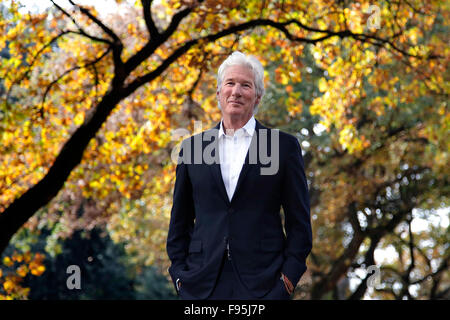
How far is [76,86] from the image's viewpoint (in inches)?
509

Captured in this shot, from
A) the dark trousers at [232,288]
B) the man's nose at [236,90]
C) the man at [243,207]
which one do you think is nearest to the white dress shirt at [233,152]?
the man at [243,207]

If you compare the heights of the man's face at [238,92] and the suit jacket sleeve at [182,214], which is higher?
the man's face at [238,92]

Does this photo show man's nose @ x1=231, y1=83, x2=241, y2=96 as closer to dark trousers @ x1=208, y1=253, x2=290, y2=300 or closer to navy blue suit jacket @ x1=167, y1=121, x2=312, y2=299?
navy blue suit jacket @ x1=167, y1=121, x2=312, y2=299

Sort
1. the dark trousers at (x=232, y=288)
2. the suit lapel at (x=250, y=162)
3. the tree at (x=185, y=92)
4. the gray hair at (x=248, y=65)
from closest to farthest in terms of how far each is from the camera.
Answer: the dark trousers at (x=232, y=288), the suit lapel at (x=250, y=162), the gray hair at (x=248, y=65), the tree at (x=185, y=92)

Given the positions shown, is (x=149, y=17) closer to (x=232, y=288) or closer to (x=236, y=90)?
(x=236, y=90)

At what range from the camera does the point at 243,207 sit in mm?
3785

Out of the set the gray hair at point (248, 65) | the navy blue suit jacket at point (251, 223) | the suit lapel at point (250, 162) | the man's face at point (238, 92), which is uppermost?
the gray hair at point (248, 65)

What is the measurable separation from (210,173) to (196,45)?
24.3 feet

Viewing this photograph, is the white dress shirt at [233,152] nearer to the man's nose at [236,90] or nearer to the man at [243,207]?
the man at [243,207]

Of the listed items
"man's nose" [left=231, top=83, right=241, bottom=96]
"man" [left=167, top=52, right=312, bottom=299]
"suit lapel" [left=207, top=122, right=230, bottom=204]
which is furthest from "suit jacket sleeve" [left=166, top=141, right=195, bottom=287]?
"man's nose" [left=231, top=83, right=241, bottom=96]

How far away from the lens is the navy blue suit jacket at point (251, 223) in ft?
12.2

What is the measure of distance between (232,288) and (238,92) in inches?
46.4

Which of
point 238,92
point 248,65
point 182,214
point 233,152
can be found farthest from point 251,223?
point 248,65

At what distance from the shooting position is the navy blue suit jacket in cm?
372
